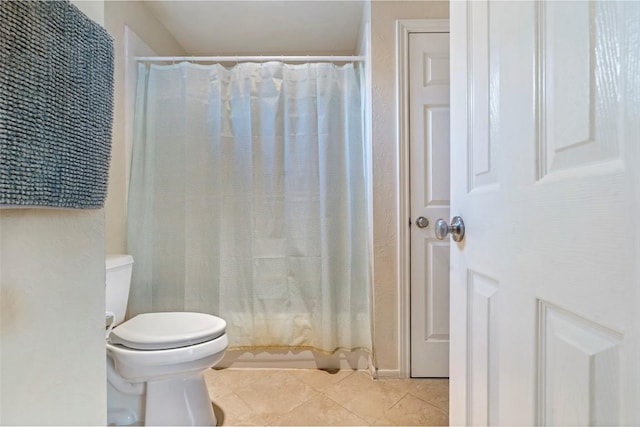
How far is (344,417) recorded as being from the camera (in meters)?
1.35

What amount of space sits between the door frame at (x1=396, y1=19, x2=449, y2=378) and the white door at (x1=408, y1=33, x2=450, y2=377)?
0.03 meters

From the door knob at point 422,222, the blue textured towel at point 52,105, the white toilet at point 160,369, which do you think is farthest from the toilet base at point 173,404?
the door knob at point 422,222

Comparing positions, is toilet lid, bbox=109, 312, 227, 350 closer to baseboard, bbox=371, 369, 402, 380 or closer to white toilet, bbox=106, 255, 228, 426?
white toilet, bbox=106, 255, 228, 426

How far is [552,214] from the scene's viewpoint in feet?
1.38

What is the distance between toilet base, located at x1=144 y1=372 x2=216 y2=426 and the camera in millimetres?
1225

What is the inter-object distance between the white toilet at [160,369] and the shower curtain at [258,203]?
0.39 meters

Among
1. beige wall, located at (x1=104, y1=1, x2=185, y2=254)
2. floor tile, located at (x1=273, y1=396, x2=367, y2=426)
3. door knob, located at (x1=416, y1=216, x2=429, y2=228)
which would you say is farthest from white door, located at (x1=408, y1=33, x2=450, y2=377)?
beige wall, located at (x1=104, y1=1, x2=185, y2=254)

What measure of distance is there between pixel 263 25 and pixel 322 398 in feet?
7.59

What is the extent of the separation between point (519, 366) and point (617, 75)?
1.44 ft

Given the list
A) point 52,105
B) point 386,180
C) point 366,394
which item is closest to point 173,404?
point 366,394

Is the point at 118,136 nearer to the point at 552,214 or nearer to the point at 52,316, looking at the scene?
the point at 52,316

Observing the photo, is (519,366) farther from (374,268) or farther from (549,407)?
(374,268)

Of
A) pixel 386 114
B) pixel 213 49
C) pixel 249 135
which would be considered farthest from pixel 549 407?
pixel 213 49

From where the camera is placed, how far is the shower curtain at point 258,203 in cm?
169
